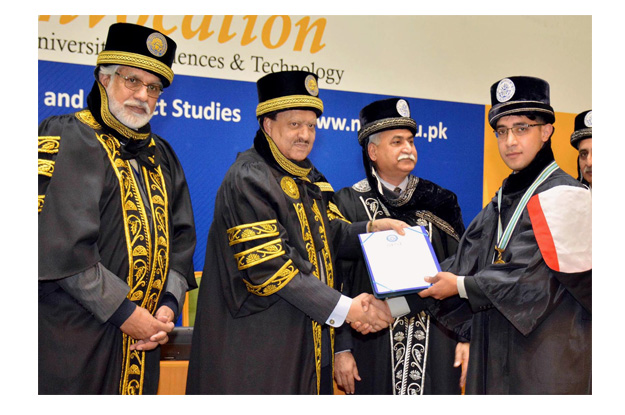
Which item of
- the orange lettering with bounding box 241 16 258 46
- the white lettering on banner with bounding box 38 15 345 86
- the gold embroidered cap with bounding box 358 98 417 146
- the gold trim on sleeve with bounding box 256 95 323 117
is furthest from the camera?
the orange lettering with bounding box 241 16 258 46

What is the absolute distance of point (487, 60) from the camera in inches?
218

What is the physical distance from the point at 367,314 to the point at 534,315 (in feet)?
2.70

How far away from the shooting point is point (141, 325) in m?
2.60

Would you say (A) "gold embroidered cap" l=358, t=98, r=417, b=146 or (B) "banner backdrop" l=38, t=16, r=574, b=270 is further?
(B) "banner backdrop" l=38, t=16, r=574, b=270

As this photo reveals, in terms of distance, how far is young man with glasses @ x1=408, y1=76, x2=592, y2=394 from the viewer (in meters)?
2.79

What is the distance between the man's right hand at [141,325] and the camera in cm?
258

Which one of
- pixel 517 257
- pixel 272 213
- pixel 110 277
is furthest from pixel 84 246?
pixel 517 257

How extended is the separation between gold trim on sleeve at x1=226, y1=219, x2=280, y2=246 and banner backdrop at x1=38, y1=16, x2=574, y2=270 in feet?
6.53

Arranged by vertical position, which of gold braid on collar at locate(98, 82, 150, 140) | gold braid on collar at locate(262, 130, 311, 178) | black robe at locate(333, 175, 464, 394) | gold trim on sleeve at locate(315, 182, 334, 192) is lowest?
black robe at locate(333, 175, 464, 394)

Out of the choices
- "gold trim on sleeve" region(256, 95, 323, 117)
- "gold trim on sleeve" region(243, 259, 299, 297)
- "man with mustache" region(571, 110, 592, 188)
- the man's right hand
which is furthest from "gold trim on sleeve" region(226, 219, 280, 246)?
"man with mustache" region(571, 110, 592, 188)

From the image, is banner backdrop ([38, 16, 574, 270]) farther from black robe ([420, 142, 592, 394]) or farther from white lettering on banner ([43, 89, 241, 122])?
black robe ([420, 142, 592, 394])

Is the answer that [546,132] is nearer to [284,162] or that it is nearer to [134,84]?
[284,162]

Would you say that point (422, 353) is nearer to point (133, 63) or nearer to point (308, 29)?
point (133, 63)

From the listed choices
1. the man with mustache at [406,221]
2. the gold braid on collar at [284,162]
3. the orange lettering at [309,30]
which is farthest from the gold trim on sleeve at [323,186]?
the orange lettering at [309,30]
